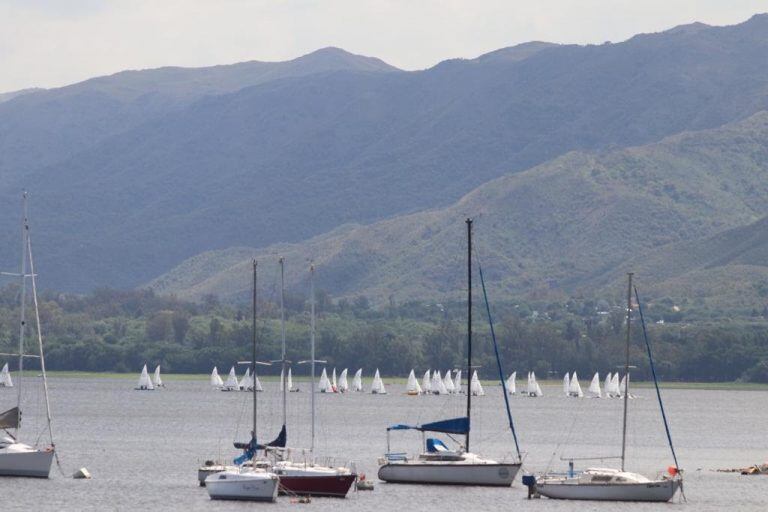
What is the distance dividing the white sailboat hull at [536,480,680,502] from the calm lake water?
1.57 ft

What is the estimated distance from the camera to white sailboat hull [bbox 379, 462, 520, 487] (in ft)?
277

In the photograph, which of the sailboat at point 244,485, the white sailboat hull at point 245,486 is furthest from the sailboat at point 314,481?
the white sailboat hull at point 245,486

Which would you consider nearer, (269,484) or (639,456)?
(269,484)

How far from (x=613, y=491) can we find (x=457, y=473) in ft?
24.2

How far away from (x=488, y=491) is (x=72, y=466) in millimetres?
24027

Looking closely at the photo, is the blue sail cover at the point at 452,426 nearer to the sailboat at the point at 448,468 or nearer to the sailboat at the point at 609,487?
the sailboat at the point at 448,468

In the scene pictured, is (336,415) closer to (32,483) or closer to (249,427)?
(249,427)

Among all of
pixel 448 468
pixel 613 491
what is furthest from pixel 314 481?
pixel 613 491

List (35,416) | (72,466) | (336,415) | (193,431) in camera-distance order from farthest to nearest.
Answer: (336,415) → (35,416) → (193,431) → (72,466)

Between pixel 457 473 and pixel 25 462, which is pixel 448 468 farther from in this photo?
pixel 25 462

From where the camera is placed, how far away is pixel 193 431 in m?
134

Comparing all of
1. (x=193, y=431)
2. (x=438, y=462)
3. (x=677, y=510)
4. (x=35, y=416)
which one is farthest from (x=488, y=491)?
(x=35, y=416)

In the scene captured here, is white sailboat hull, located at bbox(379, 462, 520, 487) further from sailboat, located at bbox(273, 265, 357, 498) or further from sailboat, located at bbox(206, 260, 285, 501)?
sailboat, located at bbox(206, 260, 285, 501)

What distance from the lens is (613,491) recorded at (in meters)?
81.6
